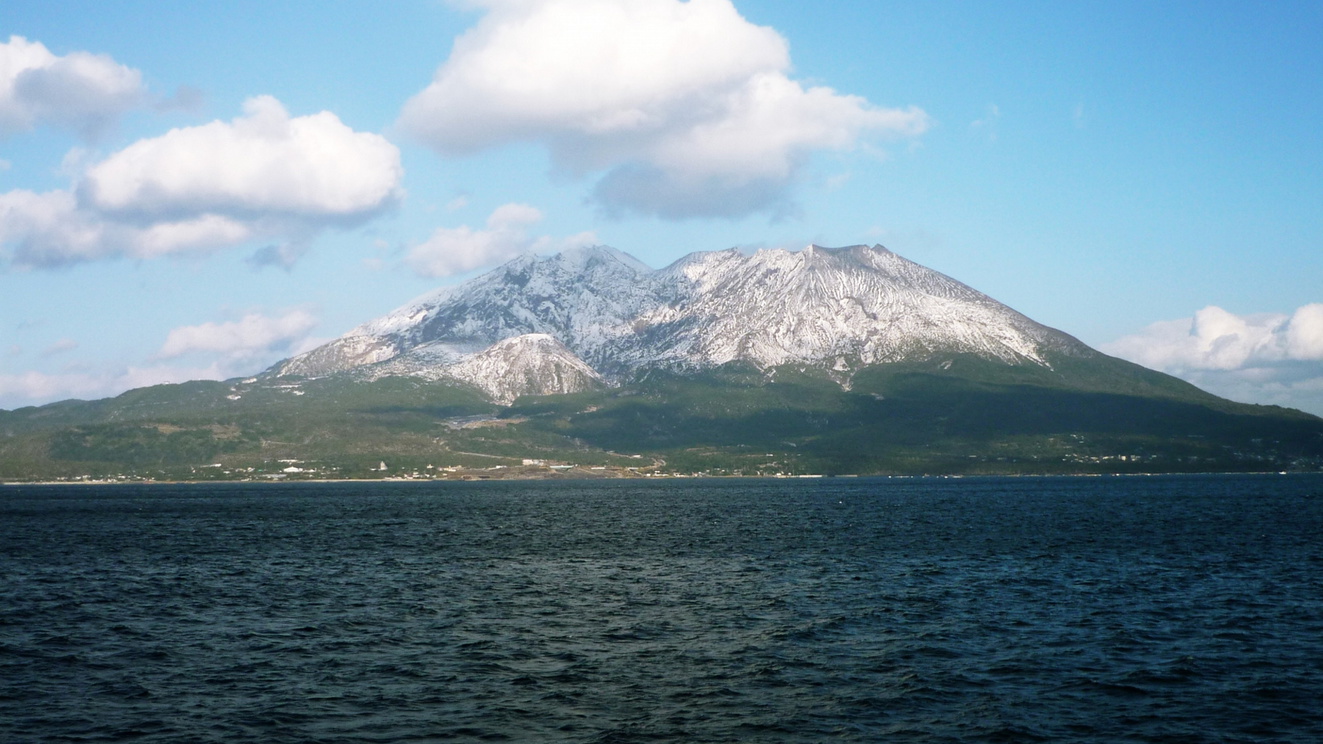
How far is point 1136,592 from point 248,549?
88807 mm

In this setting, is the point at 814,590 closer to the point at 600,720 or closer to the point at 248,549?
the point at 600,720

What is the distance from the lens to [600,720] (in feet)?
136

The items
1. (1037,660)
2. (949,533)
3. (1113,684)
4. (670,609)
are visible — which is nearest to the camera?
(1113,684)

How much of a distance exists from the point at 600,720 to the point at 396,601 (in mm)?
34991

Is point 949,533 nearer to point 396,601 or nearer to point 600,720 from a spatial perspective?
point 396,601

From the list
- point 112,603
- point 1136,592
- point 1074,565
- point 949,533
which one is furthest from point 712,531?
point 112,603

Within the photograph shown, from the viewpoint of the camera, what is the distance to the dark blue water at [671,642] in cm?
4144

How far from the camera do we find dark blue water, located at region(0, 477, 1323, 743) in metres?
41.4

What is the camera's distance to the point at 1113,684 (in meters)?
46.7

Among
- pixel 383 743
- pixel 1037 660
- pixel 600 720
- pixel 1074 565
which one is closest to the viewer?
pixel 383 743

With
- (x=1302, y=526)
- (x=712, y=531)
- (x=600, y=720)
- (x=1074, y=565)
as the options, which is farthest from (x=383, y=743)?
(x=1302, y=526)

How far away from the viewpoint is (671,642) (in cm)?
5691

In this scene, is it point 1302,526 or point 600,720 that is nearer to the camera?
point 600,720

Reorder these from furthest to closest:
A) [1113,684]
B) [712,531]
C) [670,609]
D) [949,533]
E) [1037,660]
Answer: [712,531], [949,533], [670,609], [1037,660], [1113,684]
